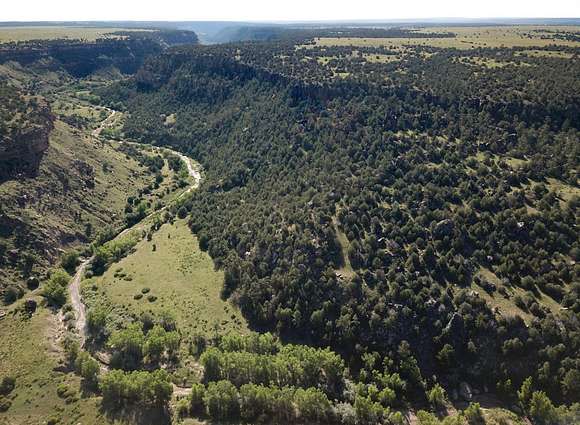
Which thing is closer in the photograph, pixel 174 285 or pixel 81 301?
pixel 81 301

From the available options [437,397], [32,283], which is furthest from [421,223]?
[32,283]

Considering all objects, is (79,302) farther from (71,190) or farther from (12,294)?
(71,190)

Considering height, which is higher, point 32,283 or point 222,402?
point 32,283

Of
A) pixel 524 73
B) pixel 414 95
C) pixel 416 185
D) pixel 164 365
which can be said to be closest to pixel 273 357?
pixel 164 365

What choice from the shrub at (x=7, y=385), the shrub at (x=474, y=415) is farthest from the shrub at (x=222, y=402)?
the shrub at (x=474, y=415)

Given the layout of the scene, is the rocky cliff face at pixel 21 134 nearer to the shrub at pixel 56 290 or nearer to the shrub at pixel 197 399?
the shrub at pixel 56 290
